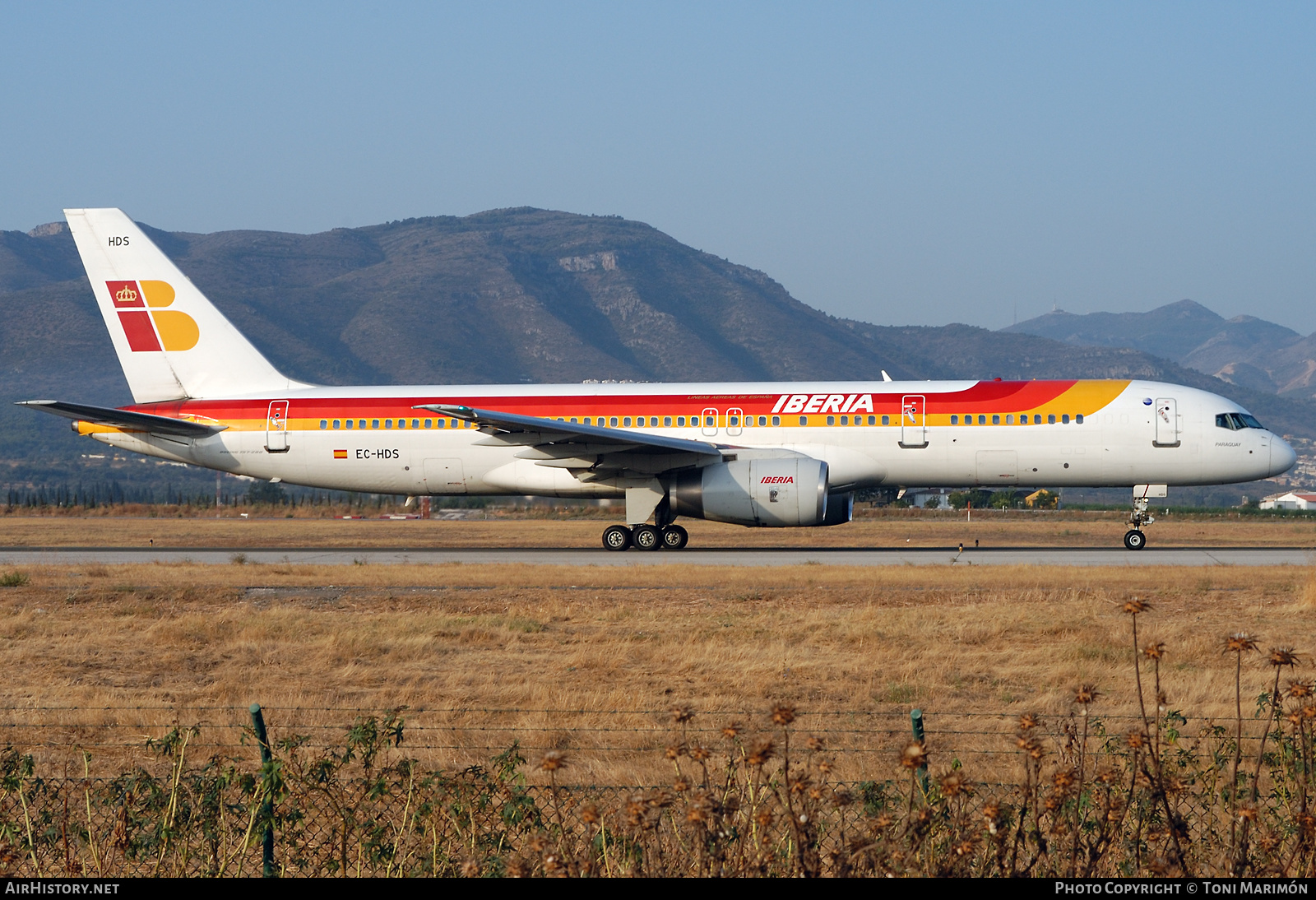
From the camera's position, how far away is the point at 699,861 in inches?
246

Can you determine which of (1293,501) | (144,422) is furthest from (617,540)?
(1293,501)

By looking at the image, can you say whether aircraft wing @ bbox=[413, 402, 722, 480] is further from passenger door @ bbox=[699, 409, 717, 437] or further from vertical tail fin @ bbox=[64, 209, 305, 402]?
vertical tail fin @ bbox=[64, 209, 305, 402]

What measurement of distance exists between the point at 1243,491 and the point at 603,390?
149 meters

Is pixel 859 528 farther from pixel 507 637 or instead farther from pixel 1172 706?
pixel 1172 706

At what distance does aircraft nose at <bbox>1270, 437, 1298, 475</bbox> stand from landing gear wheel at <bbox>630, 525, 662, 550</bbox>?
14.4 m

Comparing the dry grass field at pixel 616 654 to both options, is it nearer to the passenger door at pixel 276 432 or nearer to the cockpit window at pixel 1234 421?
the cockpit window at pixel 1234 421

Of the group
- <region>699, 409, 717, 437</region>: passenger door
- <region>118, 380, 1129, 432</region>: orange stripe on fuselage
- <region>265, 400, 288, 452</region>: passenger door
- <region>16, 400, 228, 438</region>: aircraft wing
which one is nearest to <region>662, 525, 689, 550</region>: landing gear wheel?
<region>699, 409, 717, 437</region>: passenger door

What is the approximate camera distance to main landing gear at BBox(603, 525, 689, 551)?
29219 millimetres

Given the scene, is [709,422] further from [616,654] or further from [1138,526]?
[616,654]

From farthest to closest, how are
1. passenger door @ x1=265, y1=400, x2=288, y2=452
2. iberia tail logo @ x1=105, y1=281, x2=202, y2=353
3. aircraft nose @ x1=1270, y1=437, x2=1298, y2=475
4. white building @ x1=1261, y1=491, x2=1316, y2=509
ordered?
white building @ x1=1261, y1=491, x2=1316, y2=509, iberia tail logo @ x1=105, y1=281, x2=202, y2=353, passenger door @ x1=265, y1=400, x2=288, y2=452, aircraft nose @ x1=1270, y1=437, x2=1298, y2=475

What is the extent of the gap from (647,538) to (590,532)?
10654 millimetres

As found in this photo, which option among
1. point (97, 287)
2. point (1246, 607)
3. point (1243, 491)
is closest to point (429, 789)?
point (1246, 607)

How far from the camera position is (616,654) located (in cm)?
1417

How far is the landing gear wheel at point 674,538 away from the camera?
29281mm
